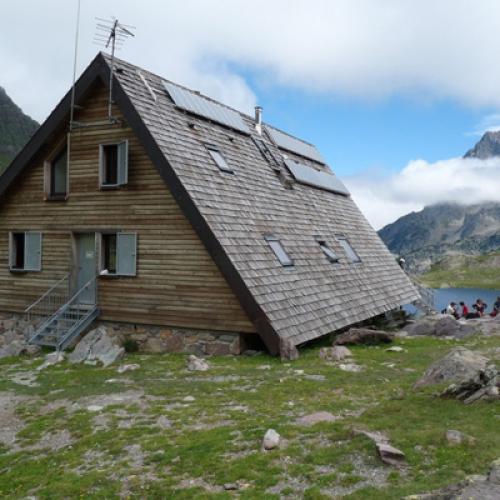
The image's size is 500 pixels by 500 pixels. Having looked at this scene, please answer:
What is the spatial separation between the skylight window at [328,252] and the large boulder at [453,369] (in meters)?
9.97

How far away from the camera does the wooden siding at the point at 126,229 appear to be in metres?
15.3

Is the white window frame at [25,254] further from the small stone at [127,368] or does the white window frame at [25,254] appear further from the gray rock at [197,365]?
the gray rock at [197,365]

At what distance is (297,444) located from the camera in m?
7.49

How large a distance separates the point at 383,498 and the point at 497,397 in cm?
357

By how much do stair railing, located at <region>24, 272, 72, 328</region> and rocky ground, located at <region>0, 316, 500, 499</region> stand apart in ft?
16.3

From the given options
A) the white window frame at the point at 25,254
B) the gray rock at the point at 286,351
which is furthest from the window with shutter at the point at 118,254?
the gray rock at the point at 286,351

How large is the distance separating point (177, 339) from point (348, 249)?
10184mm

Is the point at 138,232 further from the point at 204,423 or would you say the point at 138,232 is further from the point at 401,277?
the point at 401,277

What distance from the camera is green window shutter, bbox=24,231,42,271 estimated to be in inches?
744

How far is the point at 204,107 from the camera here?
20391 millimetres

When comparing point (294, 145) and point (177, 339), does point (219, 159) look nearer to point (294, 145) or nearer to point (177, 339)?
point (177, 339)

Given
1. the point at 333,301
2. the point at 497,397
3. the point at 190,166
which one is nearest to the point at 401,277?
the point at 333,301

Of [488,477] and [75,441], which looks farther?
[75,441]

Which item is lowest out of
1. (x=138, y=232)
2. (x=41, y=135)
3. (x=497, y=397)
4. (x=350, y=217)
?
(x=497, y=397)
